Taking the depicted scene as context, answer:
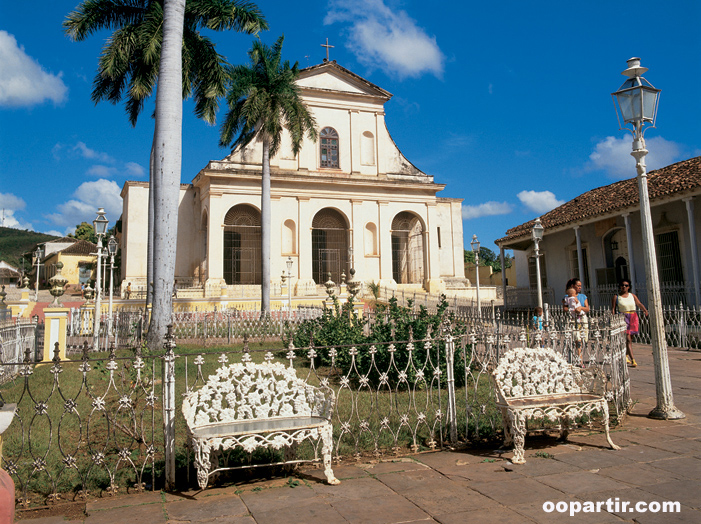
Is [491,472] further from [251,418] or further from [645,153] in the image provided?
[645,153]

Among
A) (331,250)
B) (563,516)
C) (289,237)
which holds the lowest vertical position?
(563,516)

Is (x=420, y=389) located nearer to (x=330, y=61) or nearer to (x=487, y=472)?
(x=487, y=472)

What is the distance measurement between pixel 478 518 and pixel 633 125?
5.02 m

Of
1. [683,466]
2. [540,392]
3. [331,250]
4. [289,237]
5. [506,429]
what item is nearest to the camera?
[683,466]

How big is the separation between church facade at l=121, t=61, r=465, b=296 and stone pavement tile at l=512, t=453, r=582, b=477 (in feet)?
66.5

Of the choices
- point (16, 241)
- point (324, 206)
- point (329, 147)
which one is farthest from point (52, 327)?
point (16, 241)

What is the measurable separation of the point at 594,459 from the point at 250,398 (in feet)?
9.66

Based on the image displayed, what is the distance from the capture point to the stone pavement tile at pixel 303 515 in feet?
10.3

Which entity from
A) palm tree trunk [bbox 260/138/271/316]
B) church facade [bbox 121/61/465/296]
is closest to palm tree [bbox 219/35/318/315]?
palm tree trunk [bbox 260/138/271/316]

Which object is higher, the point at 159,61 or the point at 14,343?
the point at 159,61

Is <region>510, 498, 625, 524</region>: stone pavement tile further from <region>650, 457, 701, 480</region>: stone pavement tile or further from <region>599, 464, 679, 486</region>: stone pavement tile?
<region>650, 457, 701, 480</region>: stone pavement tile

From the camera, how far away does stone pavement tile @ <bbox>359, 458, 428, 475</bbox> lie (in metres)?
4.09

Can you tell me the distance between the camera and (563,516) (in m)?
3.15

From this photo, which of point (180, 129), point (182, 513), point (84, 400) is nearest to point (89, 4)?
point (180, 129)
